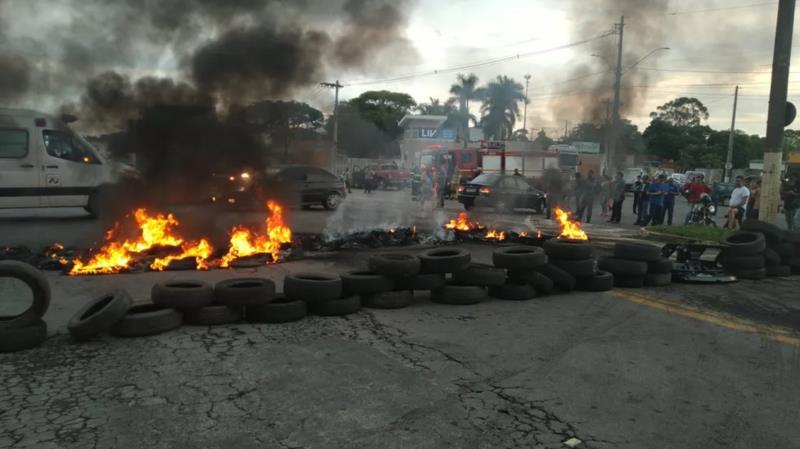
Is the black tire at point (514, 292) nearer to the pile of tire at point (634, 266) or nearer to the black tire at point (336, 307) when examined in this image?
the pile of tire at point (634, 266)

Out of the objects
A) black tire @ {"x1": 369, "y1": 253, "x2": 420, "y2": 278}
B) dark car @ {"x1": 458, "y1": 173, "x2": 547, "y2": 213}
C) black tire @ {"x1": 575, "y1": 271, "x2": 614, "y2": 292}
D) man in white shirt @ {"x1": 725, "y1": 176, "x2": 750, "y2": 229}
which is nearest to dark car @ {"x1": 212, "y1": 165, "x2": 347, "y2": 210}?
black tire @ {"x1": 369, "y1": 253, "x2": 420, "y2": 278}

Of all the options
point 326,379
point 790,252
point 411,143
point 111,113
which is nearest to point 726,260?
point 790,252

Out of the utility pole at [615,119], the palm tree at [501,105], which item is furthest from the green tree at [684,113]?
the utility pole at [615,119]

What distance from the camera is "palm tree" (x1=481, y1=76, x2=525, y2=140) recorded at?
183ft

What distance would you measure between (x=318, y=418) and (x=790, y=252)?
8.44m

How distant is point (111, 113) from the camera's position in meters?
8.92

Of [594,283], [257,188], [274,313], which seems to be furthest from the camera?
[257,188]

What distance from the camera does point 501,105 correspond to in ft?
188

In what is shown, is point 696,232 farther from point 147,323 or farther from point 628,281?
point 147,323

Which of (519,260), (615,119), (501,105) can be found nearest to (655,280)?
(519,260)

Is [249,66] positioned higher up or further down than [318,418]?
higher up

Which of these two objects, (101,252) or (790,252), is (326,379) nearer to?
(101,252)

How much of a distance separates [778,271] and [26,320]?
9477mm

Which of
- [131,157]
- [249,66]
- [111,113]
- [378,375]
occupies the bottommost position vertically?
[378,375]
